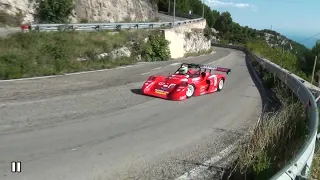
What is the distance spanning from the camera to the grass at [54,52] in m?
16.5

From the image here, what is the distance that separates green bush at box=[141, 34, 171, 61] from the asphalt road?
51.1 feet

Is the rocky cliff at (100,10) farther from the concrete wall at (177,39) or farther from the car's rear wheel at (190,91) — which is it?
the car's rear wheel at (190,91)

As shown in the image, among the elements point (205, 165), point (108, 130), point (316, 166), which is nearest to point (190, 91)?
point (108, 130)

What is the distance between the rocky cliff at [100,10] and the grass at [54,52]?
7396mm

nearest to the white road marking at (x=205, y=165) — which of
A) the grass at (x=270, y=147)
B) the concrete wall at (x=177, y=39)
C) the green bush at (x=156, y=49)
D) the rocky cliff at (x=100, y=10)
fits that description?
the grass at (x=270, y=147)

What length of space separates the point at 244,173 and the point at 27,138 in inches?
170

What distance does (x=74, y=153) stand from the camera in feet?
21.7

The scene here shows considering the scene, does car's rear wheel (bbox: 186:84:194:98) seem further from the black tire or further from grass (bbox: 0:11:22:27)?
grass (bbox: 0:11:22:27)

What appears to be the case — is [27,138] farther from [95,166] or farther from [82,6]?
[82,6]

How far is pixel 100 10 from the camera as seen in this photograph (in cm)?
3959

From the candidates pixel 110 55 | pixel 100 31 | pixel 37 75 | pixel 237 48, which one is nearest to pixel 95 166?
pixel 37 75

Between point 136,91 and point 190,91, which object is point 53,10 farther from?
point 190,91

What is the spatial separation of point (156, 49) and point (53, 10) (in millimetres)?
9302

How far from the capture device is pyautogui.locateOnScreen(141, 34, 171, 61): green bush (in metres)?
29.7
